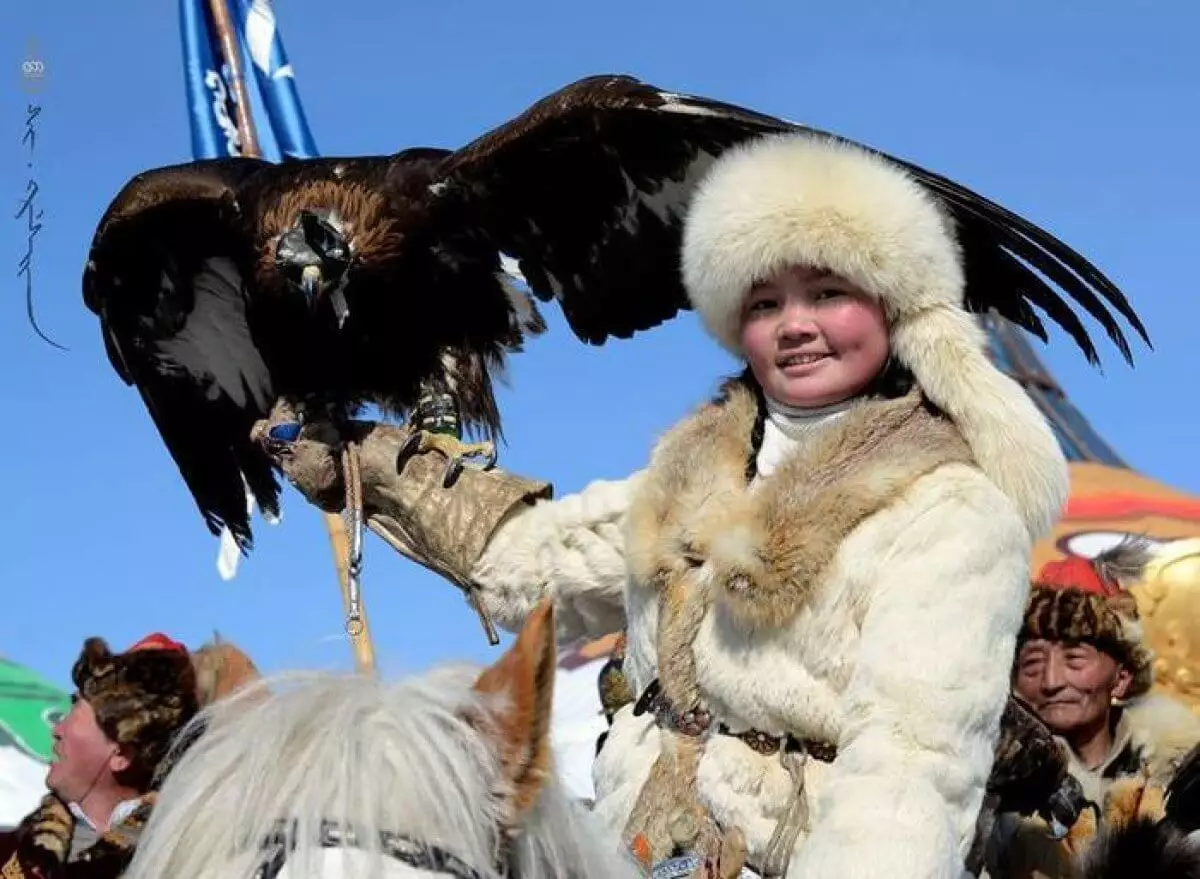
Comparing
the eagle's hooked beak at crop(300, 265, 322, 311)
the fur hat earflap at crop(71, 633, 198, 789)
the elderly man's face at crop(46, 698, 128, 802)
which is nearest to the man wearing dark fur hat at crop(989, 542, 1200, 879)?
the fur hat earflap at crop(71, 633, 198, 789)

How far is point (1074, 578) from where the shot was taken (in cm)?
397

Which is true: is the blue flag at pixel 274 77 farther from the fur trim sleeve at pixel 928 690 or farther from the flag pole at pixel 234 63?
the fur trim sleeve at pixel 928 690

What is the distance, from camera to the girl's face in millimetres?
2320

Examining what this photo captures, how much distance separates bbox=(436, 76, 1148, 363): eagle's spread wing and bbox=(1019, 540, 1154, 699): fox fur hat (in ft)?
4.42

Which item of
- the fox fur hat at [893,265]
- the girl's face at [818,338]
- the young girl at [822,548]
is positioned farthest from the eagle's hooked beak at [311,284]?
the girl's face at [818,338]

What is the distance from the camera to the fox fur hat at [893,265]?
7.13 ft

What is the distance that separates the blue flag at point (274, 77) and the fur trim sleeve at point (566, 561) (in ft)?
21.4

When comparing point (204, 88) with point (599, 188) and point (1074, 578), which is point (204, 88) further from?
point (1074, 578)

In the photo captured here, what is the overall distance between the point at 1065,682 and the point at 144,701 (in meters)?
2.14

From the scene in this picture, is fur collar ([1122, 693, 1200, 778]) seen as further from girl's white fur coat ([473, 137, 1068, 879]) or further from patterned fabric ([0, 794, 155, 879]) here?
patterned fabric ([0, 794, 155, 879])

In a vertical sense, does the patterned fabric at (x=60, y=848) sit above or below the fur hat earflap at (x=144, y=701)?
below

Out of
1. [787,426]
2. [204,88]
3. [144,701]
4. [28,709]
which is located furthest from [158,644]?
[28,709]

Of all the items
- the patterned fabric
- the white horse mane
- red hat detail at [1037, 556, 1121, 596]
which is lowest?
the patterned fabric

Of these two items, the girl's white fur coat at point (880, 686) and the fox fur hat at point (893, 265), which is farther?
the fox fur hat at point (893, 265)
